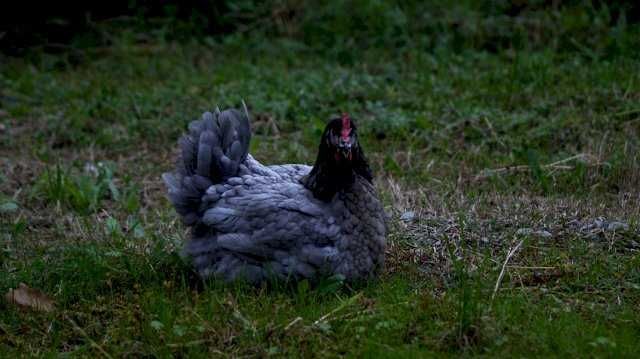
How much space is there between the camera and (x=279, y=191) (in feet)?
18.4

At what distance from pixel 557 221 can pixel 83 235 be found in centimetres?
319

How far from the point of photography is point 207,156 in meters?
5.85

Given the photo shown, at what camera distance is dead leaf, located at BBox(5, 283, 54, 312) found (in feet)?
17.2

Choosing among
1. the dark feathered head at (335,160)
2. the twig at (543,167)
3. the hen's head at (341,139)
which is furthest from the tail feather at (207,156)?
the twig at (543,167)

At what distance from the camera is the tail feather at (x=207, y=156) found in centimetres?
587

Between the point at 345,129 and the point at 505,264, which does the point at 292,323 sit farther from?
the point at 505,264

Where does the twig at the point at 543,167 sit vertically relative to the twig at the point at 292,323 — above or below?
below

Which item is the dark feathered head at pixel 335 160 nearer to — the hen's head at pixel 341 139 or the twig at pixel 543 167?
the hen's head at pixel 341 139

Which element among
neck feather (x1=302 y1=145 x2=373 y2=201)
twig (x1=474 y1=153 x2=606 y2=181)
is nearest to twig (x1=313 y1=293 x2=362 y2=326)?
neck feather (x1=302 y1=145 x2=373 y2=201)

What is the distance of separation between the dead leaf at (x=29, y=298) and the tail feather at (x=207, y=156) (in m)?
0.99

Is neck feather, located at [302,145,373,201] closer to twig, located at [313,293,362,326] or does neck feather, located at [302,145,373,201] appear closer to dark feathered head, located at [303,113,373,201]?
dark feathered head, located at [303,113,373,201]

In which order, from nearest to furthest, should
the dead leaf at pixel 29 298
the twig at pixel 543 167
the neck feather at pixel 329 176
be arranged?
the dead leaf at pixel 29 298, the neck feather at pixel 329 176, the twig at pixel 543 167

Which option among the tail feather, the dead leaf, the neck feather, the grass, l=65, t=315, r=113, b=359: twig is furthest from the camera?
the tail feather

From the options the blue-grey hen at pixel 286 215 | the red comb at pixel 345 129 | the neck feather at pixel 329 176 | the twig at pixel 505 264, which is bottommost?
the twig at pixel 505 264
